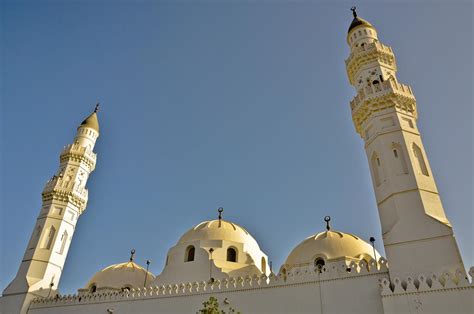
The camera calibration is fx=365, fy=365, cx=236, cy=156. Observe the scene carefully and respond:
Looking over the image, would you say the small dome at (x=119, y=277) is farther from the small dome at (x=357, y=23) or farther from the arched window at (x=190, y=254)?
the small dome at (x=357, y=23)

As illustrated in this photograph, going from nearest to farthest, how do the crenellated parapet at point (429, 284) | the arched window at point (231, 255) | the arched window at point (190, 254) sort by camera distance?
the crenellated parapet at point (429, 284)
the arched window at point (190, 254)
the arched window at point (231, 255)

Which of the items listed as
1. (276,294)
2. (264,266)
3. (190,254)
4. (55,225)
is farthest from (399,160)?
(55,225)

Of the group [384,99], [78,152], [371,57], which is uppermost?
[371,57]

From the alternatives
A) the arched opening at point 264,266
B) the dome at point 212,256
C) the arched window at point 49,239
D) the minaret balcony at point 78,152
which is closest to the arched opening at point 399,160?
the dome at point 212,256

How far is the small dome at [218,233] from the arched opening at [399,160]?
955cm

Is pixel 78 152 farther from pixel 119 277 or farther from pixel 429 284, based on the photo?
pixel 429 284

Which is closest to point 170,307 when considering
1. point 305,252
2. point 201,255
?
point 201,255

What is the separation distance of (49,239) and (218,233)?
10.9 m

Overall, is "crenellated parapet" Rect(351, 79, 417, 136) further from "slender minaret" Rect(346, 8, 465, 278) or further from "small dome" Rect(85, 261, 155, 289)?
"small dome" Rect(85, 261, 155, 289)

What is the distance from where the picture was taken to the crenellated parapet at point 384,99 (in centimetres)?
1784

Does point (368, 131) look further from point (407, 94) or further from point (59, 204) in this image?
point (59, 204)

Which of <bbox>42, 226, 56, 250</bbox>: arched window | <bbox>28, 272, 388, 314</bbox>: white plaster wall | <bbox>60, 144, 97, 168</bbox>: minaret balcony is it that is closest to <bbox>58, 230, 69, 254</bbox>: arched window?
<bbox>42, 226, 56, 250</bbox>: arched window

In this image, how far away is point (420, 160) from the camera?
1608cm

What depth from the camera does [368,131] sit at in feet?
59.5
